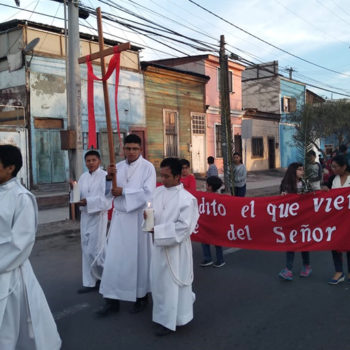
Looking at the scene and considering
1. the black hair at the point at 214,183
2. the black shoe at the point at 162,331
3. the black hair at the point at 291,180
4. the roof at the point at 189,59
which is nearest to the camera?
the black shoe at the point at 162,331

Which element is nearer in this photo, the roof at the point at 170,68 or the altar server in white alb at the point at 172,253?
the altar server in white alb at the point at 172,253

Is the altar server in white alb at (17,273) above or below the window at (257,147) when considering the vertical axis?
below

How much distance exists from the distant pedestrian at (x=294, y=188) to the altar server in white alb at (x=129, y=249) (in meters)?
2.00

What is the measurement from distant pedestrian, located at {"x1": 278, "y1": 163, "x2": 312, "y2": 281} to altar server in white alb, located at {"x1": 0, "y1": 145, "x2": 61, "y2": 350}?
3.35 m

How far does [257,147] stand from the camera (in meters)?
28.1

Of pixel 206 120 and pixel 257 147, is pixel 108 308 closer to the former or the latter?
pixel 206 120

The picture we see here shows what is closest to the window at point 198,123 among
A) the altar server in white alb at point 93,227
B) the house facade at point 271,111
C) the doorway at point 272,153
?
the house facade at point 271,111

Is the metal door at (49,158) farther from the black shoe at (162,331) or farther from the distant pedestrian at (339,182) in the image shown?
the black shoe at (162,331)

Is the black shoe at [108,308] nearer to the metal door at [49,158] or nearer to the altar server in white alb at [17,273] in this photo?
the altar server in white alb at [17,273]

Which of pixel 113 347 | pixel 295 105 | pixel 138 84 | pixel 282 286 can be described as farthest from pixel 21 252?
pixel 295 105

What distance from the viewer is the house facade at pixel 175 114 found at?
63.3 feet

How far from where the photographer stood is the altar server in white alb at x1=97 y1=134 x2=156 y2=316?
438 centimetres

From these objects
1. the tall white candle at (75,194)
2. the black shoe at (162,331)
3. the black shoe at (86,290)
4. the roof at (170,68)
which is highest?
the roof at (170,68)

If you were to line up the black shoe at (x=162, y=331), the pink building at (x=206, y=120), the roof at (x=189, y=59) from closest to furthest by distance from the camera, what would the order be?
the black shoe at (x=162, y=331), the pink building at (x=206, y=120), the roof at (x=189, y=59)
